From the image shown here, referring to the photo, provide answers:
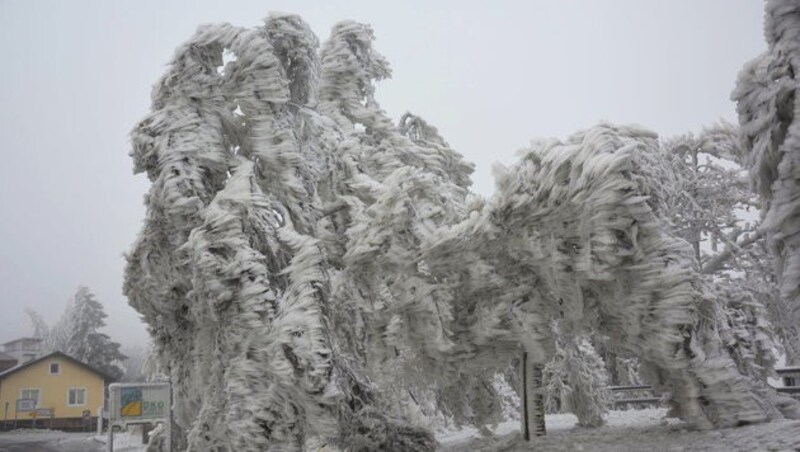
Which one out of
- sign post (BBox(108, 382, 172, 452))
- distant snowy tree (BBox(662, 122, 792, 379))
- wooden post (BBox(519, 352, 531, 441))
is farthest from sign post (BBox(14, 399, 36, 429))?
distant snowy tree (BBox(662, 122, 792, 379))

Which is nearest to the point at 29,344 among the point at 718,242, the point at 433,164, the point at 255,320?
the point at 433,164

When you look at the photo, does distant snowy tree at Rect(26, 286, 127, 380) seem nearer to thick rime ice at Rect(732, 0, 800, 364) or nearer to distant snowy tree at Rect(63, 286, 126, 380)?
distant snowy tree at Rect(63, 286, 126, 380)

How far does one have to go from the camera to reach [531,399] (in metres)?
8.28

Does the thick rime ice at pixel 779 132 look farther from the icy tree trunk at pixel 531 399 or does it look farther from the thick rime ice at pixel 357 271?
the icy tree trunk at pixel 531 399

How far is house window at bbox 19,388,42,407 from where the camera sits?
14500mm

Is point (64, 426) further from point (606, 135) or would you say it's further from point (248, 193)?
point (606, 135)

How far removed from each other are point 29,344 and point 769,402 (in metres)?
28.3

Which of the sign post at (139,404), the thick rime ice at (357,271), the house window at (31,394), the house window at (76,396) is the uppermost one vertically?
the thick rime ice at (357,271)

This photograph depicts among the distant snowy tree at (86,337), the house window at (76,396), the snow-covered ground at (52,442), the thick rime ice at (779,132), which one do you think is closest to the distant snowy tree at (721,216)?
the thick rime ice at (779,132)

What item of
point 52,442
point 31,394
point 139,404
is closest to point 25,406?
point 31,394

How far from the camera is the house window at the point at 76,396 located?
18391 millimetres

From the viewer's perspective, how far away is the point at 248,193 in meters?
7.13

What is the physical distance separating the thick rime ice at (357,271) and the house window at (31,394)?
25.8 feet

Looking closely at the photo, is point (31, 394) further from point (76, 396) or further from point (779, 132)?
point (779, 132)
